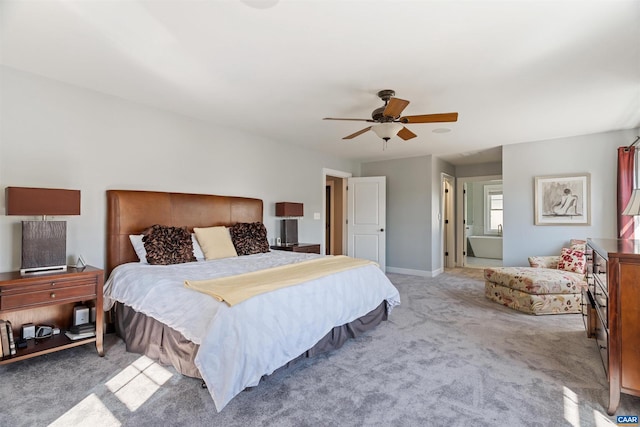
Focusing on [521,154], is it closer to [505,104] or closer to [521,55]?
[505,104]

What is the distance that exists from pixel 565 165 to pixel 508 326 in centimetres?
301

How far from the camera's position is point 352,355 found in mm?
2652

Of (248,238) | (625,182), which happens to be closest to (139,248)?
(248,238)

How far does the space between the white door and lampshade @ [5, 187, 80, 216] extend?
4799mm

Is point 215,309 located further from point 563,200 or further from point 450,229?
point 450,229

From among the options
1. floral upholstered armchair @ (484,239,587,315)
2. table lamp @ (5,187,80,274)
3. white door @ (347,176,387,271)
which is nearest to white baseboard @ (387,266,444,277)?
white door @ (347,176,387,271)

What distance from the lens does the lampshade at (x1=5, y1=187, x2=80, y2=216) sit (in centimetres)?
Result: 238

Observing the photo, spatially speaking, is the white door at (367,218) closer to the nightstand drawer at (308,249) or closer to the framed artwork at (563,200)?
the nightstand drawer at (308,249)

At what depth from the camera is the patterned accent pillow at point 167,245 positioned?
10.1 feet

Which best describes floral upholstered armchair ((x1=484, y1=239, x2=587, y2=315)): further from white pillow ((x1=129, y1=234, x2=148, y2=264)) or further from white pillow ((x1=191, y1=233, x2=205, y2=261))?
white pillow ((x1=129, y1=234, x2=148, y2=264))

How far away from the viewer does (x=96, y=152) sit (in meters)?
3.13

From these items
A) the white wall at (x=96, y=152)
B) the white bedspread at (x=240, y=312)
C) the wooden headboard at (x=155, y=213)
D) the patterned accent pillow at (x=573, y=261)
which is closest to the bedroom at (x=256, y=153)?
the white wall at (x=96, y=152)

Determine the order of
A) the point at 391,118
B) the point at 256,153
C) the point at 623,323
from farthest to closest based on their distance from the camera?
the point at 256,153 < the point at 391,118 < the point at 623,323

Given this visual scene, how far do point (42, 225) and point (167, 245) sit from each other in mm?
973
